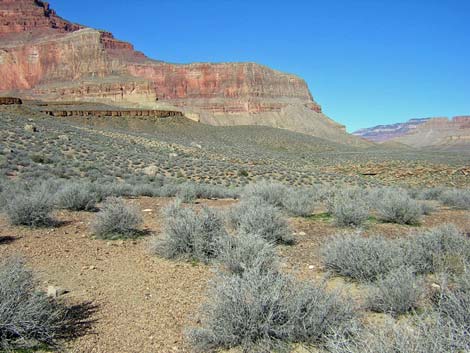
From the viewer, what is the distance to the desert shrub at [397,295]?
403cm

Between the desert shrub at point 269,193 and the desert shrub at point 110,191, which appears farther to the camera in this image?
the desert shrub at point 110,191

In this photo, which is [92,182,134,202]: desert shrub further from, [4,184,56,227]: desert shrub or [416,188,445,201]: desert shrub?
[416,188,445,201]: desert shrub

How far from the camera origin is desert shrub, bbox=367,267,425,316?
4.03m

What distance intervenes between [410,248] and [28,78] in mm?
123396

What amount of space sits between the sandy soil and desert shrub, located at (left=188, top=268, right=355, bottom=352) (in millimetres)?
401

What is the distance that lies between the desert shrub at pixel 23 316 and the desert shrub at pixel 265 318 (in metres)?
1.36

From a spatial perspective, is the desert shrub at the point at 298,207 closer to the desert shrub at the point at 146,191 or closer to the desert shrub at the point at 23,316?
the desert shrub at the point at 146,191

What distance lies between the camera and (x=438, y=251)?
5.57 m

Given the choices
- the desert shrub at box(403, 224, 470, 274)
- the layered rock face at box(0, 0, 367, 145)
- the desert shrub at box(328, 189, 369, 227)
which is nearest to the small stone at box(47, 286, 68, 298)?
the desert shrub at box(403, 224, 470, 274)

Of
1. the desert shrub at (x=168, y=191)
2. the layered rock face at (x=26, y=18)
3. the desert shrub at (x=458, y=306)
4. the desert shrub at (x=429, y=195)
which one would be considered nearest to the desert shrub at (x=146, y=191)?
the desert shrub at (x=168, y=191)

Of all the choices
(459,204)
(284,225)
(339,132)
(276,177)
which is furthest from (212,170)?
(339,132)

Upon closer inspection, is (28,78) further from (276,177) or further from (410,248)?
(410,248)

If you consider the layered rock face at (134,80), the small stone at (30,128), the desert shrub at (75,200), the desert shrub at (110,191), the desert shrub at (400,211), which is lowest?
the desert shrub at (110,191)

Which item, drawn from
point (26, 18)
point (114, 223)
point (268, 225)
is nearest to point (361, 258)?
point (268, 225)
